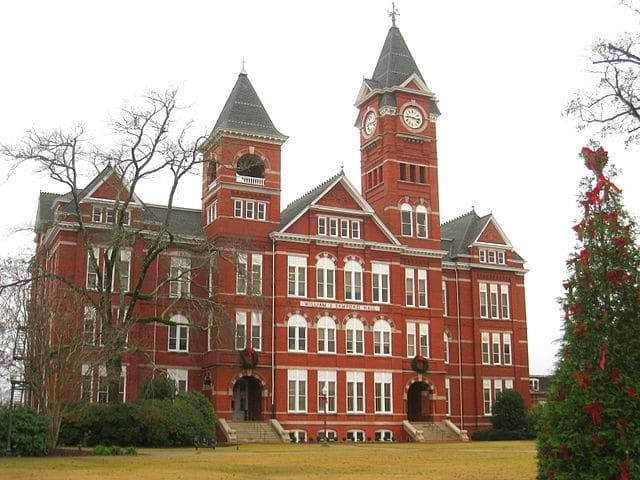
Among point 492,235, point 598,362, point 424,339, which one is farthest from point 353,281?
point 598,362

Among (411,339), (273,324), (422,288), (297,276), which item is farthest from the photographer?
(422,288)

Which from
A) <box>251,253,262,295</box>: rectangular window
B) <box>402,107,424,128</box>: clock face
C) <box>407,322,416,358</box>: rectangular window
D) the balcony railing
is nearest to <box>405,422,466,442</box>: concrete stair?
<box>407,322,416,358</box>: rectangular window

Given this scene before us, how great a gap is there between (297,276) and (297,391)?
784 centimetres

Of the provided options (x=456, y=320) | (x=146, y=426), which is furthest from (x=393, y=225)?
(x=146, y=426)

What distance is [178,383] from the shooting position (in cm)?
5478

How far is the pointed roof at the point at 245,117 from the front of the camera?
57125mm

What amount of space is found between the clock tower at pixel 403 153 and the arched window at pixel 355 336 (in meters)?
7.63

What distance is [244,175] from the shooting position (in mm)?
59562

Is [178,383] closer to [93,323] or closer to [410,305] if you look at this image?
[93,323]

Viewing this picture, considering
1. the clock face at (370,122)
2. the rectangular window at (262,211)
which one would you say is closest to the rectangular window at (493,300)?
the clock face at (370,122)

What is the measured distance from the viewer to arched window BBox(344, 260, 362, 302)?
191 ft

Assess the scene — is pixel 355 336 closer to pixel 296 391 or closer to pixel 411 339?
pixel 411 339

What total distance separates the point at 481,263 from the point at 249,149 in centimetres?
2210

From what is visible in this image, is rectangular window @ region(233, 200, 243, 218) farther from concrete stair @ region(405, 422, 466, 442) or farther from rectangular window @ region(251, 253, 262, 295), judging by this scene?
concrete stair @ region(405, 422, 466, 442)
